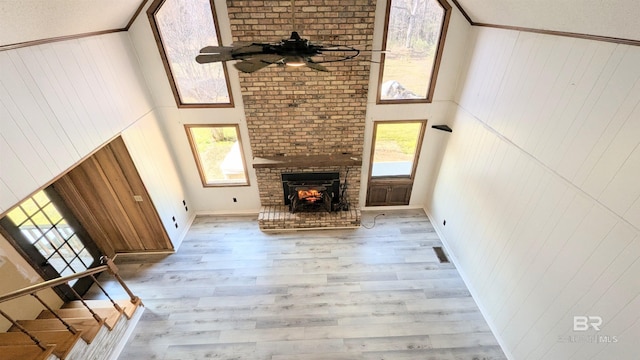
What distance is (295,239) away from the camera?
16.3 ft

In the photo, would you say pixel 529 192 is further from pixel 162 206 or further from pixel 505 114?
pixel 162 206

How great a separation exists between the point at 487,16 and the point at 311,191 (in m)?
3.66

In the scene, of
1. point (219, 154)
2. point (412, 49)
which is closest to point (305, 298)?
point (219, 154)

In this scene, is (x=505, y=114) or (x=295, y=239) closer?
(x=505, y=114)

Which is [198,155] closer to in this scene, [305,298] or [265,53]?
[305,298]

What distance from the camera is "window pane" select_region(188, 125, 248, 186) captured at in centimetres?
475

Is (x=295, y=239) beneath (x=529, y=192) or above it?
beneath

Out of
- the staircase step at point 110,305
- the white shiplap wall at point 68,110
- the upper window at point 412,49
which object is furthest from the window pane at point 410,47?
the staircase step at point 110,305

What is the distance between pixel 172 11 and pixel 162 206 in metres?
2.96

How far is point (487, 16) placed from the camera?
3348 mm

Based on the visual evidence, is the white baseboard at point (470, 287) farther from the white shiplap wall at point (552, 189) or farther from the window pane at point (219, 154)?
the window pane at point (219, 154)

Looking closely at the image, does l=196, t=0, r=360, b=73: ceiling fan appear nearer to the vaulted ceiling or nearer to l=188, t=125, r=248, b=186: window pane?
the vaulted ceiling

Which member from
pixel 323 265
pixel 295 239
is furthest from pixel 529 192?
pixel 295 239

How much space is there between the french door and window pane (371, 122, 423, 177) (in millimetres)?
4820
